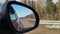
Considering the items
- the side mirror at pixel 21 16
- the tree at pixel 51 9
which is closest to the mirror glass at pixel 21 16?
the side mirror at pixel 21 16

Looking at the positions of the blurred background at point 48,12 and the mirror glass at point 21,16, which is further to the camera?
the blurred background at point 48,12

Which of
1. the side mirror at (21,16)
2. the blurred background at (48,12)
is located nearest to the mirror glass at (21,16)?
the side mirror at (21,16)

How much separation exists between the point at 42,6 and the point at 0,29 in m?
9.61

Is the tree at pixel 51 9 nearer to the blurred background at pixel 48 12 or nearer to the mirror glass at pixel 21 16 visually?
the blurred background at pixel 48 12

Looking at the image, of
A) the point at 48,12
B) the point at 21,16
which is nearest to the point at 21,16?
the point at 21,16

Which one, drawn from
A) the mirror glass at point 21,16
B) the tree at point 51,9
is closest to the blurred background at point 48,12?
the tree at point 51,9

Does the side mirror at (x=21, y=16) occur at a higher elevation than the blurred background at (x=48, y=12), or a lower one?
higher

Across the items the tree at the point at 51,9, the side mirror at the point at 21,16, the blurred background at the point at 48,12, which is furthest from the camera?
the tree at the point at 51,9

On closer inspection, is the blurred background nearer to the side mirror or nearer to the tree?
the tree

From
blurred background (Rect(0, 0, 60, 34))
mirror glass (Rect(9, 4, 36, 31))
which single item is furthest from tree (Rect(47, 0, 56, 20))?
mirror glass (Rect(9, 4, 36, 31))

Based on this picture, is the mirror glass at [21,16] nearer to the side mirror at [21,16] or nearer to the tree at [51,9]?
the side mirror at [21,16]

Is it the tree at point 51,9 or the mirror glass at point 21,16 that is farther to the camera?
the tree at point 51,9

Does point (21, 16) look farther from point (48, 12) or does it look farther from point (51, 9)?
point (51, 9)

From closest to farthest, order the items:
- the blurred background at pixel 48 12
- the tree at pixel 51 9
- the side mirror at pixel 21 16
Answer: the side mirror at pixel 21 16 → the blurred background at pixel 48 12 → the tree at pixel 51 9
